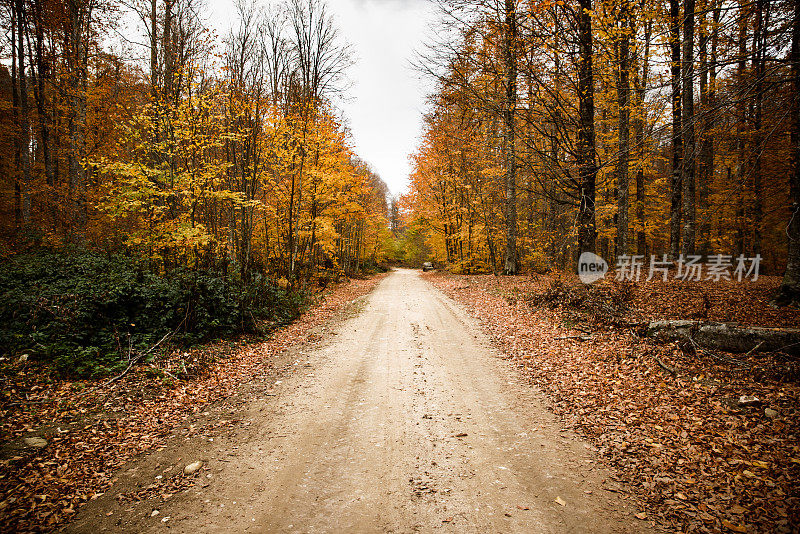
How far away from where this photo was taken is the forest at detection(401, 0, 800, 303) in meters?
5.64

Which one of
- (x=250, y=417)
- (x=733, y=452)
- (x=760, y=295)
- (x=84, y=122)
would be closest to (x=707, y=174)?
(x=760, y=295)

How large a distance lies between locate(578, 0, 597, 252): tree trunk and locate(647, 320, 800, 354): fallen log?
368 cm

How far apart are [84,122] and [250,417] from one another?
46.0 ft

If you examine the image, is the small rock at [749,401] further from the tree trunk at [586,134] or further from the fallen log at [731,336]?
the tree trunk at [586,134]

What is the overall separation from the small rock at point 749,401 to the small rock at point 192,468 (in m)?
7.01

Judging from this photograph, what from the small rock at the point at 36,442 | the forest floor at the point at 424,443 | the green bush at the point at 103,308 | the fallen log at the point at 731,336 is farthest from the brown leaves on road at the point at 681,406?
the green bush at the point at 103,308

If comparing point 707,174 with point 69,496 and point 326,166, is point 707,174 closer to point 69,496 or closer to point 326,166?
point 326,166

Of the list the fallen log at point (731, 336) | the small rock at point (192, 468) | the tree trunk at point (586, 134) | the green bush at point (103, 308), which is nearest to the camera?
the small rock at point (192, 468)

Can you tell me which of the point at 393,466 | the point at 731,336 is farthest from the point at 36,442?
the point at 731,336

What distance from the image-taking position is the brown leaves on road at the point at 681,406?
124 inches

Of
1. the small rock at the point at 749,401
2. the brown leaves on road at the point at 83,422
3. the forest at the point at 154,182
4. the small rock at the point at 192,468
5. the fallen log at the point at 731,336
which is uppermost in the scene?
Result: the forest at the point at 154,182

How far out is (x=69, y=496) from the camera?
3.44 meters

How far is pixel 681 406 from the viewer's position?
4.65 metres

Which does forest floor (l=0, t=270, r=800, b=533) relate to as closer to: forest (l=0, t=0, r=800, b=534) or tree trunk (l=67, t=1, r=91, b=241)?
forest (l=0, t=0, r=800, b=534)
